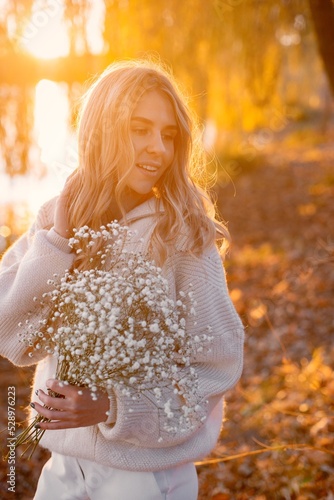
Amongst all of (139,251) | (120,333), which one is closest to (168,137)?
(139,251)

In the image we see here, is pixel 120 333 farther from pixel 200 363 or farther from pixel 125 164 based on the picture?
pixel 125 164

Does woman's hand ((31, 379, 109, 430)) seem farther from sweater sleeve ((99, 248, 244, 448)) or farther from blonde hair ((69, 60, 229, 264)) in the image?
blonde hair ((69, 60, 229, 264))

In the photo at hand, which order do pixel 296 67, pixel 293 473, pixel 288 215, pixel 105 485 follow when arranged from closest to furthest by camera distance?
1. pixel 105 485
2. pixel 293 473
3. pixel 296 67
4. pixel 288 215

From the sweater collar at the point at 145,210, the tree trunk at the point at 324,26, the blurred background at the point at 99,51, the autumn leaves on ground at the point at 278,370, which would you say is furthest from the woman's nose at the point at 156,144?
the tree trunk at the point at 324,26

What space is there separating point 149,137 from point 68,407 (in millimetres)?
Result: 964

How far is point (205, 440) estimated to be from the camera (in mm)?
1958

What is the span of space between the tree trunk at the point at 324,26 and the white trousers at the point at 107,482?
304 centimetres

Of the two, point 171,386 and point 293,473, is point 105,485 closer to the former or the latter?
point 171,386

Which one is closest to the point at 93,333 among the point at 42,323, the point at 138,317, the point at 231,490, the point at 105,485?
the point at 138,317

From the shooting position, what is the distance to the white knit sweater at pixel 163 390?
5.96 ft

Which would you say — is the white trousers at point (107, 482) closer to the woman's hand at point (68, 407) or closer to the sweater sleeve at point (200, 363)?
the sweater sleeve at point (200, 363)

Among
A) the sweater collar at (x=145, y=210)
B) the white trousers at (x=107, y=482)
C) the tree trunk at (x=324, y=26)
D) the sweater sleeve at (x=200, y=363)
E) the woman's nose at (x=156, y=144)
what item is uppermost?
the tree trunk at (x=324, y=26)

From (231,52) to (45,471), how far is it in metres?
5.74

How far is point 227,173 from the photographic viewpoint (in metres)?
5.41
